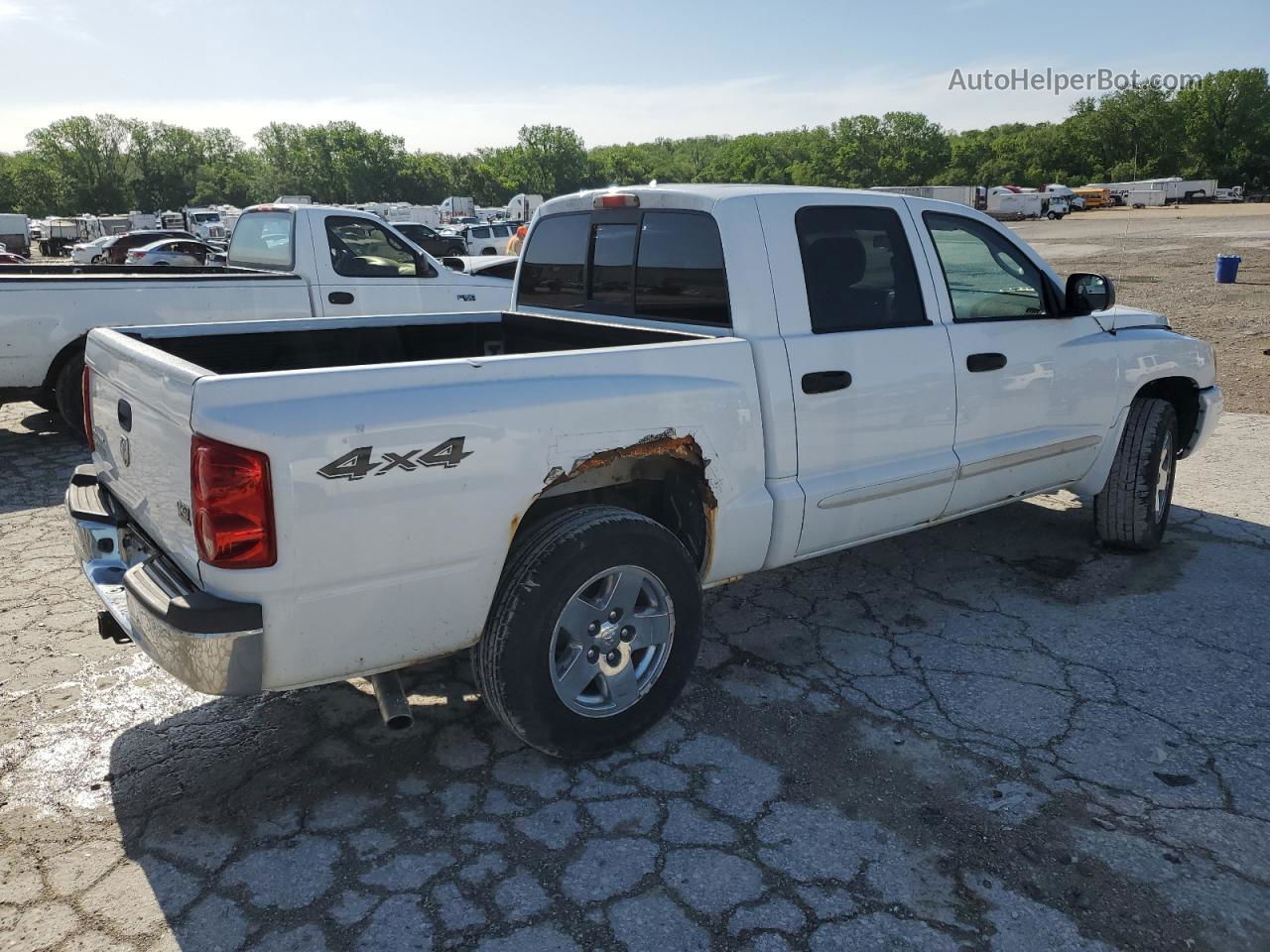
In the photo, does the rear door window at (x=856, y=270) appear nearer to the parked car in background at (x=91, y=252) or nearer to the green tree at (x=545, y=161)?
the parked car in background at (x=91, y=252)

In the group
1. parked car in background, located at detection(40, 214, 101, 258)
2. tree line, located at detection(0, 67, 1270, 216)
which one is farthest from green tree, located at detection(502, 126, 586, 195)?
parked car in background, located at detection(40, 214, 101, 258)

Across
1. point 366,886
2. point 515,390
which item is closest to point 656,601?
point 515,390

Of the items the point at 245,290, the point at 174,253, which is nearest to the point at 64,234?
Result: the point at 174,253

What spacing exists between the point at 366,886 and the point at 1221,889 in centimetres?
235

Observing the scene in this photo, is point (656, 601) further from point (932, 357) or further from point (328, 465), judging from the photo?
point (932, 357)

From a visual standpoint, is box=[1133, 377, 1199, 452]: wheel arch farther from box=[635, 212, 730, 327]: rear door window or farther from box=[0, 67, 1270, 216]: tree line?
box=[0, 67, 1270, 216]: tree line

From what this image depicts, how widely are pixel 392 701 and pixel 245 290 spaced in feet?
19.7

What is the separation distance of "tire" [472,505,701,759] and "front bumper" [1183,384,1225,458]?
11.9 feet

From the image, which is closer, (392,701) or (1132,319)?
(392,701)

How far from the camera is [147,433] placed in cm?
283

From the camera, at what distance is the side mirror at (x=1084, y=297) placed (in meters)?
4.46

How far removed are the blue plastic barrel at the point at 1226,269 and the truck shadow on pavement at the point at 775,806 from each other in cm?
1913

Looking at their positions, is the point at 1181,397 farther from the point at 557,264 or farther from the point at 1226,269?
the point at 1226,269

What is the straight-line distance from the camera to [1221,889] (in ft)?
8.52
